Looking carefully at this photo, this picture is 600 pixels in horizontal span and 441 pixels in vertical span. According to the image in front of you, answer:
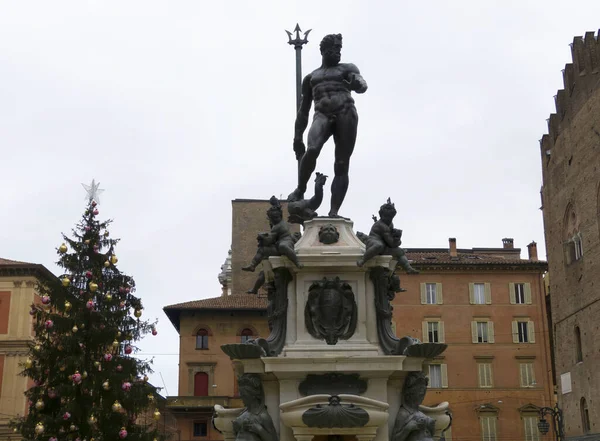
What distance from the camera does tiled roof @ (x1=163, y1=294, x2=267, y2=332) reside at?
2325 inches

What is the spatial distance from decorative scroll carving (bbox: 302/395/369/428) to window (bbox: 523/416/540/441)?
48.7 metres

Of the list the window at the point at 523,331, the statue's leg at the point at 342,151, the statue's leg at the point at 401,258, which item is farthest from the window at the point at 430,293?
the statue's leg at the point at 401,258

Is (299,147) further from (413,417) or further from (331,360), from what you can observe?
(413,417)

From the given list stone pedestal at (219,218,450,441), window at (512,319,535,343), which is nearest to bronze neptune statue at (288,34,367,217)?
stone pedestal at (219,218,450,441)

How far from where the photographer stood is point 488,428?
181 feet

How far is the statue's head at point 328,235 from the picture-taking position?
10.5 metres

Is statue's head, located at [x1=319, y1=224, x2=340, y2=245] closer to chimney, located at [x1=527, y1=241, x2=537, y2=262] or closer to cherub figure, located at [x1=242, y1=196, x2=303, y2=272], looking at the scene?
cherub figure, located at [x1=242, y1=196, x2=303, y2=272]

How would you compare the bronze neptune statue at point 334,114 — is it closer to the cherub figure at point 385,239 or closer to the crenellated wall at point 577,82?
the cherub figure at point 385,239

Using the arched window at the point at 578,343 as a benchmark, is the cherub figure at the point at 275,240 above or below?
below

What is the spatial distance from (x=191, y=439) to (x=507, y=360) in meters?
21.9

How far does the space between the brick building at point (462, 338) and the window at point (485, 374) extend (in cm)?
7

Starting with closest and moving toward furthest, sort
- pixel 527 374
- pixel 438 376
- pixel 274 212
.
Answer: pixel 274 212 → pixel 438 376 → pixel 527 374

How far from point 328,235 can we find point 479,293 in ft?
162

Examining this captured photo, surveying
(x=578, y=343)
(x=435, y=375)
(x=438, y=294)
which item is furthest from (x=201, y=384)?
(x=578, y=343)
